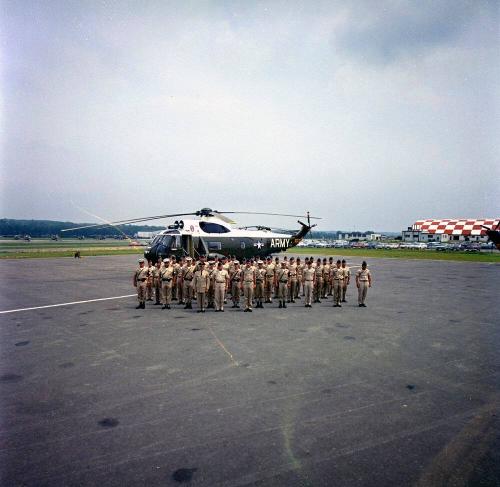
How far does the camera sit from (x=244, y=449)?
365 cm

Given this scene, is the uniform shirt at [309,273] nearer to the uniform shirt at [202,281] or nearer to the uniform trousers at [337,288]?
the uniform trousers at [337,288]

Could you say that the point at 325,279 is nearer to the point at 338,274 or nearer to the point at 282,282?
the point at 338,274

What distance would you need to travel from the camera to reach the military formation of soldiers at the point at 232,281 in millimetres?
10500

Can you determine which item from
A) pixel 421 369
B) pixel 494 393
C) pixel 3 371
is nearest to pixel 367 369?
pixel 421 369

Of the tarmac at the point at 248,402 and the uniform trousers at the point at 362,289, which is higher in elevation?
the uniform trousers at the point at 362,289

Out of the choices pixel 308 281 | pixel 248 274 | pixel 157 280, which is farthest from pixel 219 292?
pixel 308 281

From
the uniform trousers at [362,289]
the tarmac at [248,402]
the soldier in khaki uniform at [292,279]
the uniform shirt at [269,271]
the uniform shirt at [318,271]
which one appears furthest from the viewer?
the uniform shirt at [318,271]

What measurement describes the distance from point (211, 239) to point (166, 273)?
5952 mm

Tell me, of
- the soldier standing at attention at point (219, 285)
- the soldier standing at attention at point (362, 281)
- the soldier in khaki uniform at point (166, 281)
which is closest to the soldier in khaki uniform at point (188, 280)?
the soldier in khaki uniform at point (166, 281)

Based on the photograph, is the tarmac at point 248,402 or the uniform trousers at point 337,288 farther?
the uniform trousers at point 337,288

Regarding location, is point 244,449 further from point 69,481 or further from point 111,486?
point 69,481

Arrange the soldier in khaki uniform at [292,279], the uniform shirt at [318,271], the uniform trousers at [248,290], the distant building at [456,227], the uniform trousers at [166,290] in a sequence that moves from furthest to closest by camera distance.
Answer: the distant building at [456,227] → the uniform shirt at [318,271] → the soldier in khaki uniform at [292,279] → the uniform trousers at [166,290] → the uniform trousers at [248,290]

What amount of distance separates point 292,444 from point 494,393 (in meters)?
3.40

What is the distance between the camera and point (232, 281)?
11430mm
